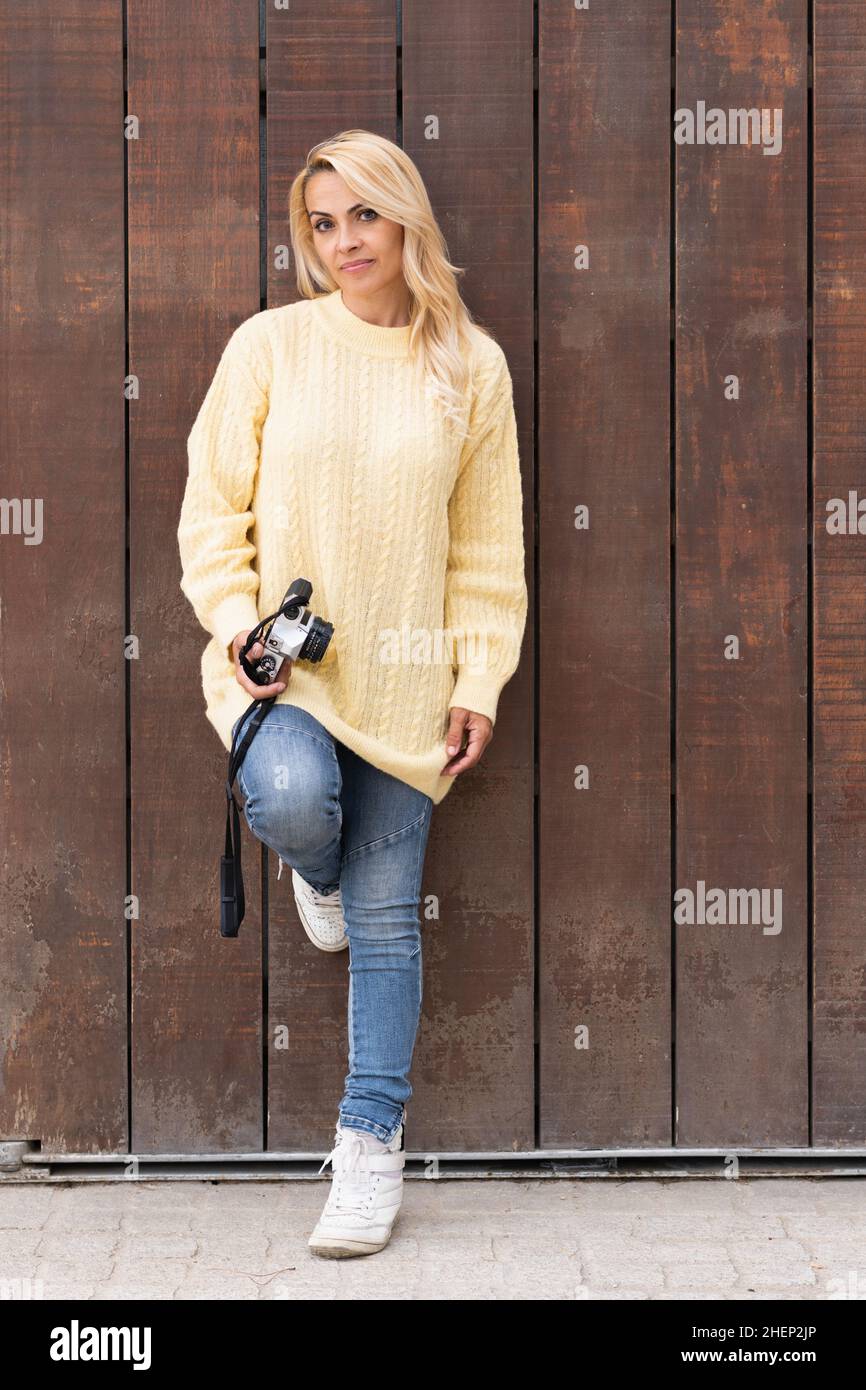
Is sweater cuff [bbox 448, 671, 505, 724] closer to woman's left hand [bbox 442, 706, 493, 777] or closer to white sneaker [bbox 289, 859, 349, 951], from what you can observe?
woman's left hand [bbox 442, 706, 493, 777]

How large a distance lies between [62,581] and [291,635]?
65cm

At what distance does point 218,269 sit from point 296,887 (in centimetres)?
116

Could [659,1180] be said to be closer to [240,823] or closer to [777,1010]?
[777,1010]

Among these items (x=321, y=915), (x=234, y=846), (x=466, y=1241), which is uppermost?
(x=234, y=846)

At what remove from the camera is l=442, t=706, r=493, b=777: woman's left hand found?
2.44m

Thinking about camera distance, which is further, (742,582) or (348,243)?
(742,582)

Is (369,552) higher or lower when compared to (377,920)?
higher

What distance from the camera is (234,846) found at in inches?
94.7

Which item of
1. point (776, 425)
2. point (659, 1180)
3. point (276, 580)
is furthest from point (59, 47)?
point (659, 1180)

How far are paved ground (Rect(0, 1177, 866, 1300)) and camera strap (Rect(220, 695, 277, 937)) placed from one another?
1.79 ft

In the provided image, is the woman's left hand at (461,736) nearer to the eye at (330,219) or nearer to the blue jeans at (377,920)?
the blue jeans at (377,920)

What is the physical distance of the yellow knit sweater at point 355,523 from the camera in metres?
2.35

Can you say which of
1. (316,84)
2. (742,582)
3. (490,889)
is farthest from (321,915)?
(316,84)

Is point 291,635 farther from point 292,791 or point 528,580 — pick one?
point 528,580
